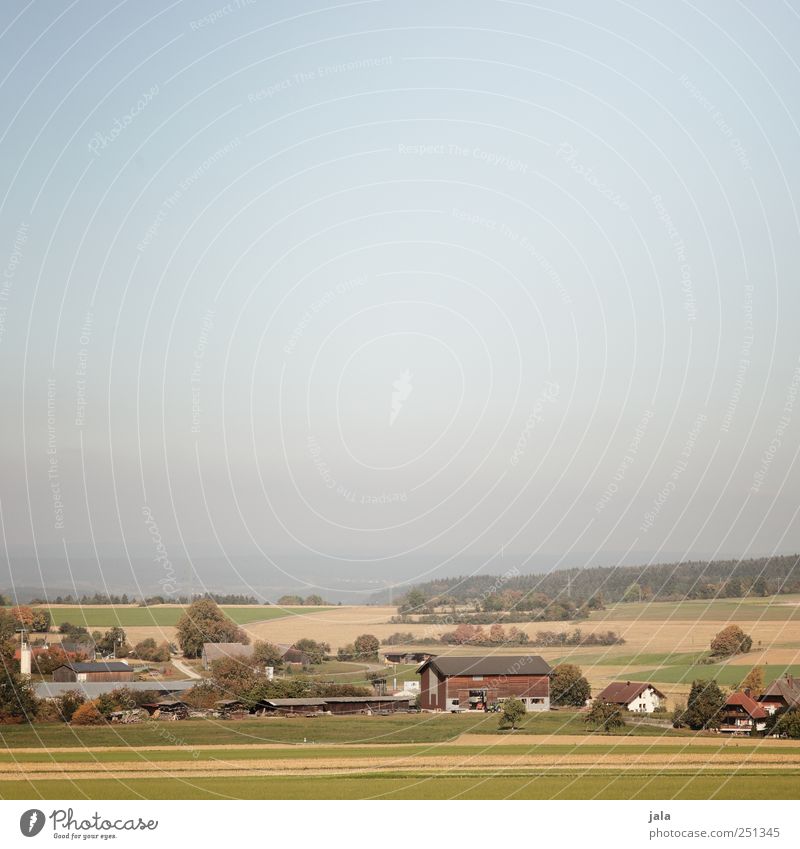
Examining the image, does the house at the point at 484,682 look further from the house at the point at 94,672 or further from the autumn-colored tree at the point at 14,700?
the autumn-colored tree at the point at 14,700

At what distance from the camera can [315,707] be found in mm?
31000

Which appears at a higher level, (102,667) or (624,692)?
(102,667)

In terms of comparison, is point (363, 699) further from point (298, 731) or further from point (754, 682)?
point (754, 682)

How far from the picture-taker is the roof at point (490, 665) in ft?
100

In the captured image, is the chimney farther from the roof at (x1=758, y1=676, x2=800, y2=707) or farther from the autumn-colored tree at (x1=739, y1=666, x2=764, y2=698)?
the roof at (x1=758, y1=676, x2=800, y2=707)

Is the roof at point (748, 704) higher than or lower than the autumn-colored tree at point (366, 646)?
lower

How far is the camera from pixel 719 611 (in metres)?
37.1

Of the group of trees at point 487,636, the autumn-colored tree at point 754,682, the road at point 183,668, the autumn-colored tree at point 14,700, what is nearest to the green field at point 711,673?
the autumn-colored tree at point 754,682

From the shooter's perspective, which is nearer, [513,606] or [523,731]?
[523,731]

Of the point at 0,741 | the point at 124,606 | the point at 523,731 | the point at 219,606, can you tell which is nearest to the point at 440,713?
the point at 523,731

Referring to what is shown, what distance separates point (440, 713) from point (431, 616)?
13.7 feet

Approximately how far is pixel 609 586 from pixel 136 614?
13.9 metres

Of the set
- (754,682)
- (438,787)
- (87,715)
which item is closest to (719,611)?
(754,682)
